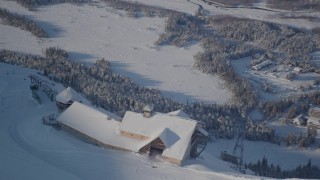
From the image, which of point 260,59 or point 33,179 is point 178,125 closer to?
point 33,179

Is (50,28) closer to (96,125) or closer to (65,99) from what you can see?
(65,99)

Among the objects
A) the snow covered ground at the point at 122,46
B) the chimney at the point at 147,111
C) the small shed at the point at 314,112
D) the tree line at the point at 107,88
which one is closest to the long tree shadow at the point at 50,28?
the snow covered ground at the point at 122,46

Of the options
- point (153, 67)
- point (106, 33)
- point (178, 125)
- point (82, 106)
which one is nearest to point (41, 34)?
point (106, 33)

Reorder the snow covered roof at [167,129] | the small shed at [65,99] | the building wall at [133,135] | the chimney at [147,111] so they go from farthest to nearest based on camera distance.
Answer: the small shed at [65,99], the chimney at [147,111], the building wall at [133,135], the snow covered roof at [167,129]

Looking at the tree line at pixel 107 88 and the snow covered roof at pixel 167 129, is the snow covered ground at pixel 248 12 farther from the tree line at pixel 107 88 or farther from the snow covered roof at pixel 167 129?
the snow covered roof at pixel 167 129

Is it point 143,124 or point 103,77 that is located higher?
point 143,124

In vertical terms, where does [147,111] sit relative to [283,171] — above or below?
above

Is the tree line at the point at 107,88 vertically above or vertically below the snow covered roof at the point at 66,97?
below

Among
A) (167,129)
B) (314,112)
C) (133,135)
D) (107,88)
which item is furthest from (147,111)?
(314,112)
